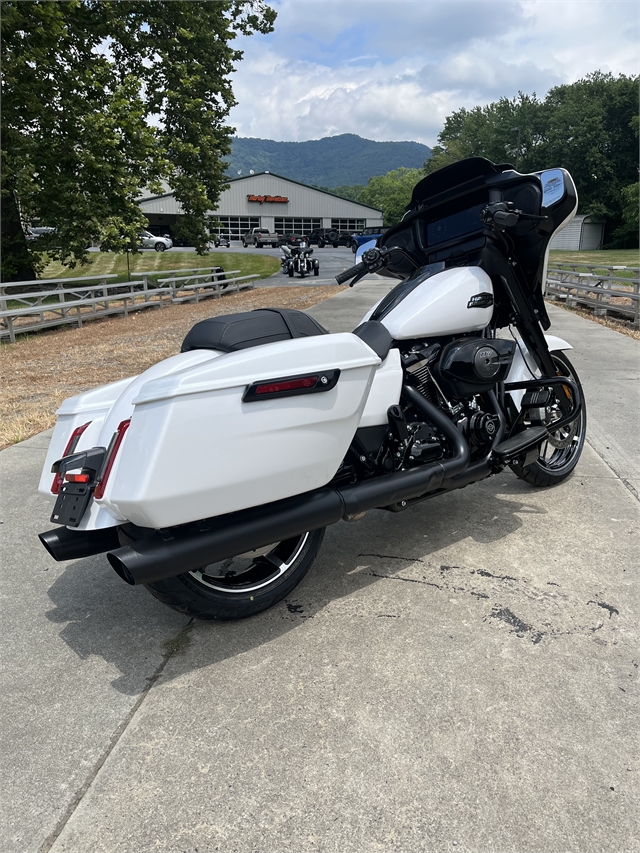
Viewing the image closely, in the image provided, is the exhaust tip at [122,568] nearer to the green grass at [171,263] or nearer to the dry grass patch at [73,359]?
the dry grass patch at [73,359]

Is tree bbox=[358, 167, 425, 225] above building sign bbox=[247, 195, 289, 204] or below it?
above

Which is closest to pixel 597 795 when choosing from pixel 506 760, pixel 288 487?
pixel 506 760

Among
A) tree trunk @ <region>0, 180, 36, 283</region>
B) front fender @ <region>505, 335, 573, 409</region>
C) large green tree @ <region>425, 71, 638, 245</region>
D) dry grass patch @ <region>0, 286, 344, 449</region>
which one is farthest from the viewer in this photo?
large green tree @ <region>425, 71, 638, 245</region>

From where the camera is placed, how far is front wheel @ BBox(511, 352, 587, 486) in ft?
12.7

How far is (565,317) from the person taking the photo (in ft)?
42.2

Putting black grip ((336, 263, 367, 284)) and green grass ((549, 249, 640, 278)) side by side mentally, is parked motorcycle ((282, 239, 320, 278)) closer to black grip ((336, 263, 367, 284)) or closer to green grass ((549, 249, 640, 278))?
green grass ((549, 249, 640, 278))

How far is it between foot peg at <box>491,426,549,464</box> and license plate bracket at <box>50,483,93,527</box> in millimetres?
1887

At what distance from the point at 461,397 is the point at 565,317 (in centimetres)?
1096

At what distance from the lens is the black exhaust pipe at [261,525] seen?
81.0 inches

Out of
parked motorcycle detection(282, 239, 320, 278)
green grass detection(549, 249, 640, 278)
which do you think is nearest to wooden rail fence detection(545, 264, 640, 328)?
green grass detection(549, 249, 640, 278)

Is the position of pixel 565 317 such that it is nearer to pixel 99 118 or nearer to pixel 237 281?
pixel 99 118

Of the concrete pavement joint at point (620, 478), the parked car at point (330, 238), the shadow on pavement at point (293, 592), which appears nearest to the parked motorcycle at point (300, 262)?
the concrete pavement joint at point (620, 478)

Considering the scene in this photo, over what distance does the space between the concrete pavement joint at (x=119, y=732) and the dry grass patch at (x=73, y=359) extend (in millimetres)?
3339

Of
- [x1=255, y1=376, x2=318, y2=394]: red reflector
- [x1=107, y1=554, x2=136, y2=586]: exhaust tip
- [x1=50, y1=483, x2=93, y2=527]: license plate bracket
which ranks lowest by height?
[x1=107, y1=554, x2=136, y2=586]: exhaust tip
